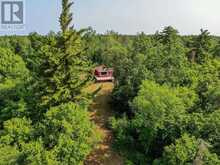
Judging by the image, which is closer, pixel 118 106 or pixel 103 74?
pixel 118 106

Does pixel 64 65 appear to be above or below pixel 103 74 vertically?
above

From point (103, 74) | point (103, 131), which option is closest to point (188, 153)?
point (103, 131)

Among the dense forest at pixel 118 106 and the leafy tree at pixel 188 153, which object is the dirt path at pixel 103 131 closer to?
the dense forest at pixel 118 106

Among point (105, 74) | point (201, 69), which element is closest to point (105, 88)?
point (105, 74)

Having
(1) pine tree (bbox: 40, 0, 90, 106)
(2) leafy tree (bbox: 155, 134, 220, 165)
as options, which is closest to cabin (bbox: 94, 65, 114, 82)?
(1) pine tree (bbox: 40, 0, 90, 106)

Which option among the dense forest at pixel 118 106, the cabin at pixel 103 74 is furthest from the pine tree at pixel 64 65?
the cabin at pixel 103 74

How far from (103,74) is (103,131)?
15.7 metres

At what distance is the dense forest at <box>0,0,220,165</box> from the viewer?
119 ft

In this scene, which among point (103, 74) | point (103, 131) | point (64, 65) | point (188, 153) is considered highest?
point (64, 65)

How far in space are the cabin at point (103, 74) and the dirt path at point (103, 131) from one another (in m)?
1.11

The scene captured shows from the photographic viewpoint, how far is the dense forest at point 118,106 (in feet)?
119

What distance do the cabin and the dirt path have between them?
3.65 feet

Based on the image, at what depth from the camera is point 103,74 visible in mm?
64250

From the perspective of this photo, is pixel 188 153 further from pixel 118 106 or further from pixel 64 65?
pixel 118 106
